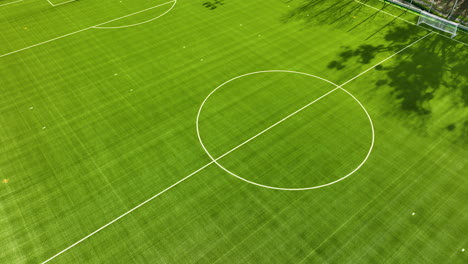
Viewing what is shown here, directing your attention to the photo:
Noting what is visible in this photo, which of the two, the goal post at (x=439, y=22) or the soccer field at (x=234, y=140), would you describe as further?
the goal post at (x=439, y=22)

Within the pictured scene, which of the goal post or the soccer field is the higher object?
the goal post

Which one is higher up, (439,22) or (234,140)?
(439,22)

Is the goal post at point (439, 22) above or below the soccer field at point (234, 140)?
above

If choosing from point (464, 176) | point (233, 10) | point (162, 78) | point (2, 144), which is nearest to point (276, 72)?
point (162, 78)

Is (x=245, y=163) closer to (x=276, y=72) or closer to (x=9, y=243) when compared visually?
(x=276, y=72)
